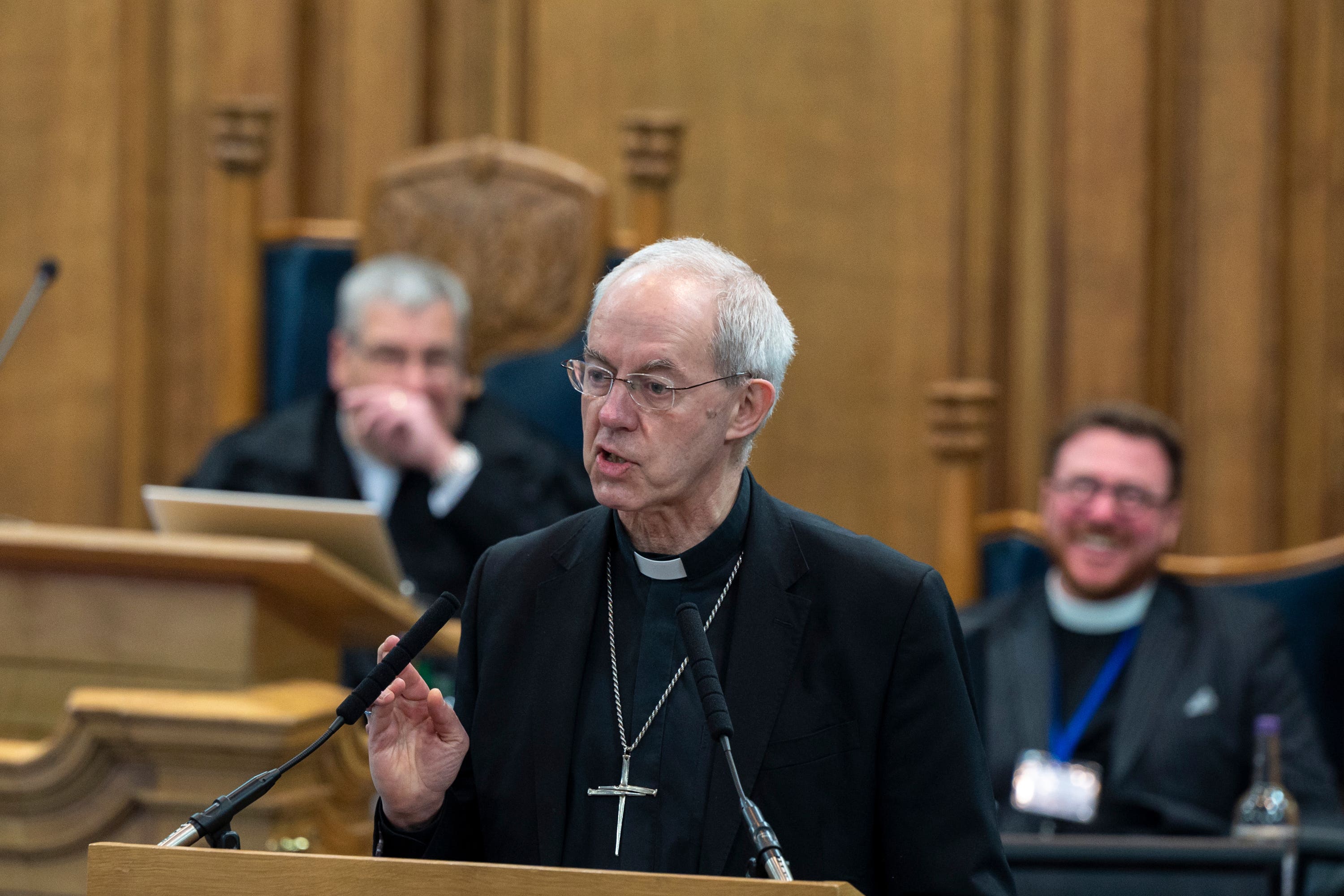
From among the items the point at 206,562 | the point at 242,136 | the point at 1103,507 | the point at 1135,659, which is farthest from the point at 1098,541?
the point at 242,136

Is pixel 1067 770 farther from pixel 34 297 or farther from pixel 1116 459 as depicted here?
pixel 34 297

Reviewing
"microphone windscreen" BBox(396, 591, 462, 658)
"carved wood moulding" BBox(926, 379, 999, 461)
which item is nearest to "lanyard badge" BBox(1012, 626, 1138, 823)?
"carved wood moulding" BBox(926, 379, 999, 461)

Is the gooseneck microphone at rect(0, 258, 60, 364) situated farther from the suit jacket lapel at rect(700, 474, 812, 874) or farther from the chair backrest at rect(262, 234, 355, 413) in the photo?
the suit jacket lapel at rect(700, 474, 812, 874)

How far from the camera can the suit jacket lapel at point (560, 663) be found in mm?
1755

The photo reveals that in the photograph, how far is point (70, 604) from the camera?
8.85ft

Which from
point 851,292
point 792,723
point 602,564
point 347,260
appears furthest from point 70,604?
point 851,292

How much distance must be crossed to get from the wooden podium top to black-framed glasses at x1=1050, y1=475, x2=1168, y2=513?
1.61 meters

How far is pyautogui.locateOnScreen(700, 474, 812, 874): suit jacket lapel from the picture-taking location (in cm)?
169

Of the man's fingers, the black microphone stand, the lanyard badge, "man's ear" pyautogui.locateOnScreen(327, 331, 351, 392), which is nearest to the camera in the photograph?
the black microphone stand

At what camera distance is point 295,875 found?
4.71 feet

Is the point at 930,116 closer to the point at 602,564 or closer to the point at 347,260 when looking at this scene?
the point at 347,260

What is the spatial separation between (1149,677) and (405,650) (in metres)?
2.37

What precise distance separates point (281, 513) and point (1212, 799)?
1982 mm

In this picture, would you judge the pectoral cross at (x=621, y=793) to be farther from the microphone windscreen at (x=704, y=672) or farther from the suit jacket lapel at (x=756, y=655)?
the microphone windscreen at (x=704, y=672)
